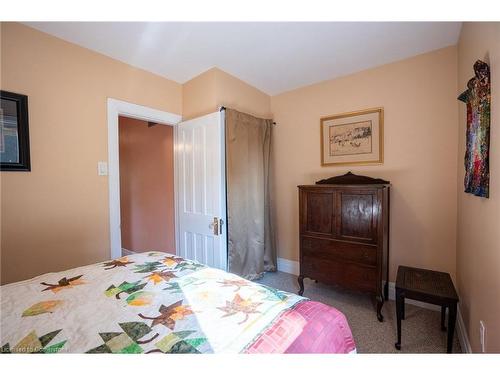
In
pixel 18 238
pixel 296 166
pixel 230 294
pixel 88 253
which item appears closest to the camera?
pixel 230 294

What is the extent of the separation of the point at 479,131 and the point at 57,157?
2880mm

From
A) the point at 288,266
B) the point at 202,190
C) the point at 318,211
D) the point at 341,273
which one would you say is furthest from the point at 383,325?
the point at 202,190

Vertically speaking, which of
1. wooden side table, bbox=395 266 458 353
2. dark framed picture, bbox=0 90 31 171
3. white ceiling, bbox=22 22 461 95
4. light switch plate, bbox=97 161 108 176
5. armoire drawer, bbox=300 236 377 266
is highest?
white ceiling, bbox=22 22 461 95

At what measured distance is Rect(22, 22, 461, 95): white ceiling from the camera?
69.1 inches

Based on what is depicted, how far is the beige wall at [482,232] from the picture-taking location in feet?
3.25

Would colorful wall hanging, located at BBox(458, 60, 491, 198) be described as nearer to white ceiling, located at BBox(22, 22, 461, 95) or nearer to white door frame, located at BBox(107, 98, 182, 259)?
white ceiling, located at BBox(22, 22, 461, 95)

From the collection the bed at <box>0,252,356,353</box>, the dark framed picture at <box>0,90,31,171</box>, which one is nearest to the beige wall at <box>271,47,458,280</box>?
the bed at <box>0,252,356,353</box>

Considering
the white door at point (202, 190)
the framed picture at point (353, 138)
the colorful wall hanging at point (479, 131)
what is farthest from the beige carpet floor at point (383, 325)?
the framed picture at point (353, 138)

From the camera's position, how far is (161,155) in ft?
10.8

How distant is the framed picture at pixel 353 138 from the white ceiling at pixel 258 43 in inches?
20.5

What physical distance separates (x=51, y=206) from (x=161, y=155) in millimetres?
1691

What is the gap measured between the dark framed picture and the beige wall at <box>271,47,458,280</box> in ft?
9.02
